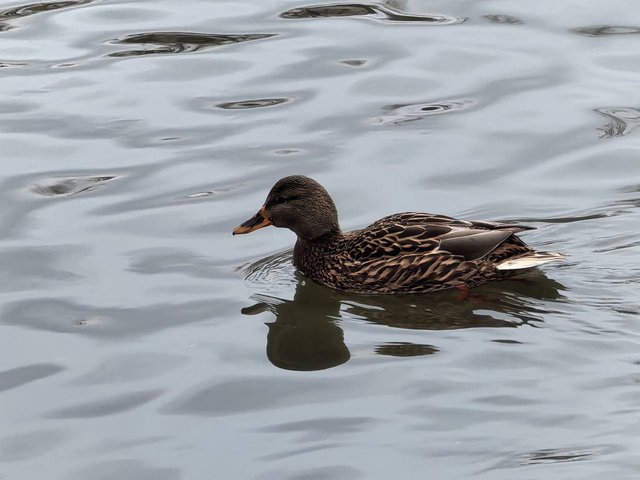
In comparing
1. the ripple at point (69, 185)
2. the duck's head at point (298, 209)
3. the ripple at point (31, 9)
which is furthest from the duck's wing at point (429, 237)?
the ripple at point (31, 9)

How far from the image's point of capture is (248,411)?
8.02 meters

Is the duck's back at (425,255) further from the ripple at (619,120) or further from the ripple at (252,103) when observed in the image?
the ripple at (252,103)

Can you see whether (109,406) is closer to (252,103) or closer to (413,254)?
(413,254)

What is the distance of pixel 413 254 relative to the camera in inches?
400

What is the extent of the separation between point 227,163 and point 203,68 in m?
2.90

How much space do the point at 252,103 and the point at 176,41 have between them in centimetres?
227

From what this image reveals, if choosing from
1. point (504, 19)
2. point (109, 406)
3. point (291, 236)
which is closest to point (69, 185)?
point (291, 236)

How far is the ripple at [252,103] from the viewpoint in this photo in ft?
45.0

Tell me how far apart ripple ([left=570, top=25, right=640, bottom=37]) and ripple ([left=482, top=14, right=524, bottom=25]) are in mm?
678

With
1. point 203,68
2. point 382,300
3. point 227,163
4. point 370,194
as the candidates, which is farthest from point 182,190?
point 203,68

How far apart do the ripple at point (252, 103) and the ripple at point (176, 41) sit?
71.3 inches

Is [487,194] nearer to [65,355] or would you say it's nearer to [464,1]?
[65,355]

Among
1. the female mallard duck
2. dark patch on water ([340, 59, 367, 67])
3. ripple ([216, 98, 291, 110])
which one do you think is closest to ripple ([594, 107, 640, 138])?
dark patch on water ([340, 59, 367, 67])

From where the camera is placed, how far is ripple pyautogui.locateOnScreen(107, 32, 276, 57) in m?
15.4
